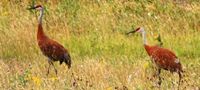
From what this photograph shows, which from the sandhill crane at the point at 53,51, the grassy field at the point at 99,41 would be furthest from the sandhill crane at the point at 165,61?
the sandhill crane at the point at 53,51

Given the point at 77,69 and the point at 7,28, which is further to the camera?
the point at 7,28

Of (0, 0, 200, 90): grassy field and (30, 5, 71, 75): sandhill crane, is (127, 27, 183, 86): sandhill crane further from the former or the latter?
(30, 5, 71, 75): sandhill crane

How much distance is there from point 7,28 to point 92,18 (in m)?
1.76

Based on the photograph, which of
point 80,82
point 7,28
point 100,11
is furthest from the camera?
point 100,11

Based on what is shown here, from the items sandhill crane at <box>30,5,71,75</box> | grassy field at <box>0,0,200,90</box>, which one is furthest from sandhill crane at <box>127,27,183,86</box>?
sandhill crane at <box>30,5,71,75</box>

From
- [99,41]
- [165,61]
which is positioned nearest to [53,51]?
[165,61]

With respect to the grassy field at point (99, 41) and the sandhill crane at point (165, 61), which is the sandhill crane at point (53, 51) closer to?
the grassy field at point (99, 41)

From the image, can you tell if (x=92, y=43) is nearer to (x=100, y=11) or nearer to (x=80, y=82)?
(x=100, y=11)

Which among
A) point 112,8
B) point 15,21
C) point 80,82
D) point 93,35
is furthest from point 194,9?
point 80,82

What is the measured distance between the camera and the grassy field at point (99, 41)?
9.05 m

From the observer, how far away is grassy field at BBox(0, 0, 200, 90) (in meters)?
9.05

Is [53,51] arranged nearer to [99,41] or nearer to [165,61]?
[165,61]

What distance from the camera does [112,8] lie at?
50.1 ft

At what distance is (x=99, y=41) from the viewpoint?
43.5 ft
